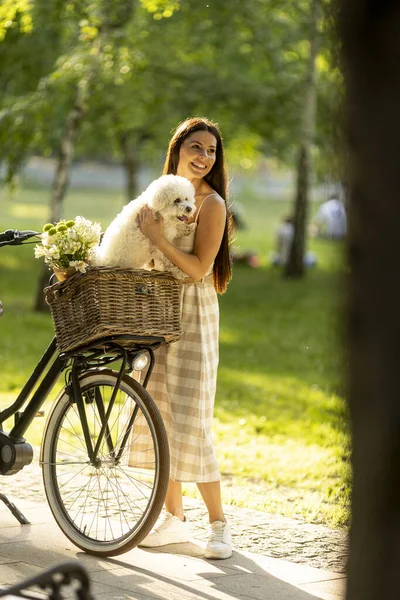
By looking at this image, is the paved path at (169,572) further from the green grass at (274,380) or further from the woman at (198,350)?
the green grass at (274,380)

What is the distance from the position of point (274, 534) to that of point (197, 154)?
1863mm

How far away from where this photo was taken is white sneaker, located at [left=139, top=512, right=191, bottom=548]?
5250mm

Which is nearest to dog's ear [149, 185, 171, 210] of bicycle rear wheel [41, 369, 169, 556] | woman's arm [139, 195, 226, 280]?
woman's arm [139, 195, 226, 280]

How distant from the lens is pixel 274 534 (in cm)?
555

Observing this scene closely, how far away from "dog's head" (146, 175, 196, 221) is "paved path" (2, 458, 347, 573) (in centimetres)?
154

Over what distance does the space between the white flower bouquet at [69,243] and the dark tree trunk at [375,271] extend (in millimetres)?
2889

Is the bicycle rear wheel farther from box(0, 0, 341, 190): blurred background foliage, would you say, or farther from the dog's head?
box(0, 0, 341, 190): blurred background foliage

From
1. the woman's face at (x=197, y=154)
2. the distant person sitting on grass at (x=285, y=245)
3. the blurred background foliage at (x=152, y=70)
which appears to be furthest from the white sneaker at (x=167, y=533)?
the distant person sitting on grass at (x=285, y=245)

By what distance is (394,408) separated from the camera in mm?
2000

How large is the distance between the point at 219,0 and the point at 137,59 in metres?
3.00

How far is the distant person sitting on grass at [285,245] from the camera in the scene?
2794 cm

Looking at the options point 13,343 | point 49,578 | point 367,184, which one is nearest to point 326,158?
point 367,184

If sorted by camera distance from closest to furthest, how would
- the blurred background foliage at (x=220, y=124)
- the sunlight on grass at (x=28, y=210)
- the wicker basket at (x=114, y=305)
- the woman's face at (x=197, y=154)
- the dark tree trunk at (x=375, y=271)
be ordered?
the dark tree trunk at (x=375, y=271) → the wicker basket at (x=114, y=305) → the woman's face at (x=197, y=154) → the blurred background foliage at (x=220, y=124) → the sunlight on grass at (x=28, y=210)

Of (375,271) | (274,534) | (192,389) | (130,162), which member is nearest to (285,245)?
(130,162)
